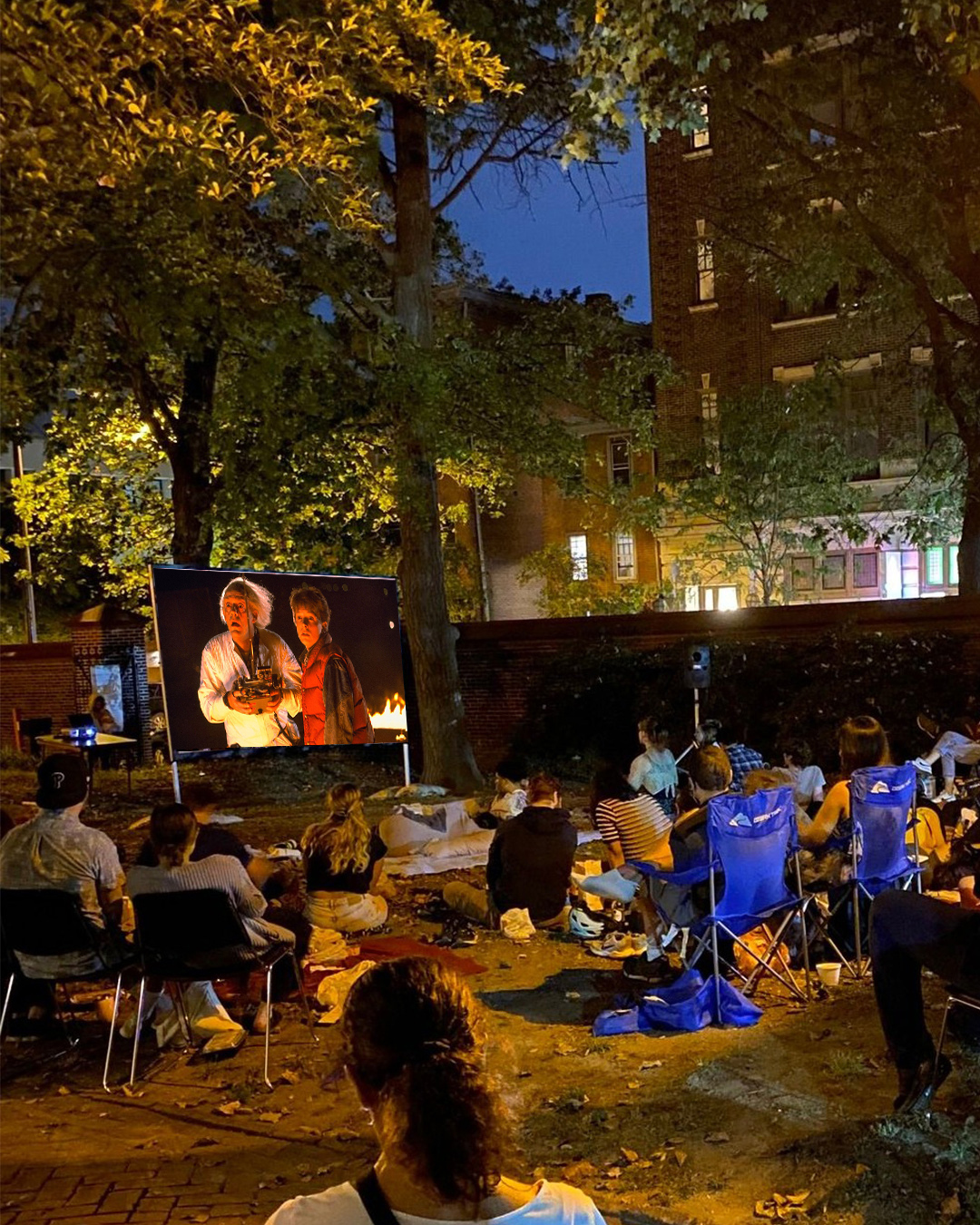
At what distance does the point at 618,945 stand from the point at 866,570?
2174 cm

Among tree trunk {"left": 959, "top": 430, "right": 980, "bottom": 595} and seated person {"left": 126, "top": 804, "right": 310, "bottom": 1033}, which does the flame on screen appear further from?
tree trunk {"left": 959, "top": 430, "right": 980, "bottom": 595}

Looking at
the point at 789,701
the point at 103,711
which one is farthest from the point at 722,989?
the point at 103,711

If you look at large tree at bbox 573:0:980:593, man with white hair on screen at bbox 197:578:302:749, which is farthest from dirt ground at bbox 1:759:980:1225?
large tree at bbox 573:0:980:593

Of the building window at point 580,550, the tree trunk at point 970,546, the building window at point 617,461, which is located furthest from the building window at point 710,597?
the tree trunk at point 970,546

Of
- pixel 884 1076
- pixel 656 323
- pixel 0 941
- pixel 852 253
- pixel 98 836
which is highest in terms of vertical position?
pixel 656 323

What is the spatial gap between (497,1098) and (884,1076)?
11.1 ft

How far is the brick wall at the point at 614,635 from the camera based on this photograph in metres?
13.9

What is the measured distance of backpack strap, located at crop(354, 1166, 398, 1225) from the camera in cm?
159

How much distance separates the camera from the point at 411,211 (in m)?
13.5

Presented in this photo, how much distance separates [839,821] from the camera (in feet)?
19.5

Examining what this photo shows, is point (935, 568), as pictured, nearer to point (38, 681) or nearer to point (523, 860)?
point (38, 681)

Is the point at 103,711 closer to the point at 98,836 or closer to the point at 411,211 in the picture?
the point at 411,211

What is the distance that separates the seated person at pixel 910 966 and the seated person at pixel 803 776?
4.43m

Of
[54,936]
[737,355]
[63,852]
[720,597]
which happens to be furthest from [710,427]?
[54,936]
